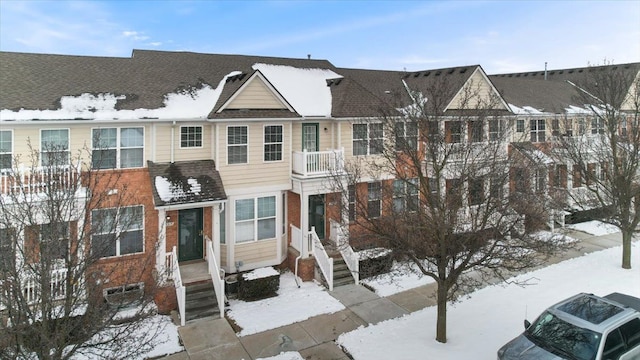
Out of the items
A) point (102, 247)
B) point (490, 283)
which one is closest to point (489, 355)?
point (490, 283)

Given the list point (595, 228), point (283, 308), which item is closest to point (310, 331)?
point (283, 308)

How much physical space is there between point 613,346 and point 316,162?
1152 cm

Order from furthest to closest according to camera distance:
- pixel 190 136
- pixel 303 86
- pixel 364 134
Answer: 1. pixel 303 86
2. pixel 364 134
3. pixel 190 136

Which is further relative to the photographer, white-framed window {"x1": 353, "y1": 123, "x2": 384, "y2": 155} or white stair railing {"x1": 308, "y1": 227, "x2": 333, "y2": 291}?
white-framed window {"x1": 353, "y1": 123, "x2": 384, "y2": 155}

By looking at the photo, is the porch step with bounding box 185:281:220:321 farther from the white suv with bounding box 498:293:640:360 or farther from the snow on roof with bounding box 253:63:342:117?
the white suv with bounding box 498:293:640:360

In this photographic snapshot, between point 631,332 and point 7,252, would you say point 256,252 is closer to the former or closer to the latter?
point 7,252

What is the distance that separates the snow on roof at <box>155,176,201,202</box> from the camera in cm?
1467

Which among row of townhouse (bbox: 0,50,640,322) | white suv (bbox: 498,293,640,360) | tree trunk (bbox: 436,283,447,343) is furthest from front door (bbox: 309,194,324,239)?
white suv (bbox: 498,293,640,360)

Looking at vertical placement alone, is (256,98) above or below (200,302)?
above

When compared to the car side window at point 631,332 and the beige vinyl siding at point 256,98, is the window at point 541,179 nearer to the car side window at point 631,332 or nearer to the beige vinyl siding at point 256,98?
the car side window at point 631,332

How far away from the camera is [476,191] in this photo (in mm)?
11508

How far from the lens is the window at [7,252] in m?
6.89

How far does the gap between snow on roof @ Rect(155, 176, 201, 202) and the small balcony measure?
13.8ft

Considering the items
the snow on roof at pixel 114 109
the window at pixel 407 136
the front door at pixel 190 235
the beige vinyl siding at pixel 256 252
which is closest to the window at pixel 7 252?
the snow on roof at pixel 114 109
